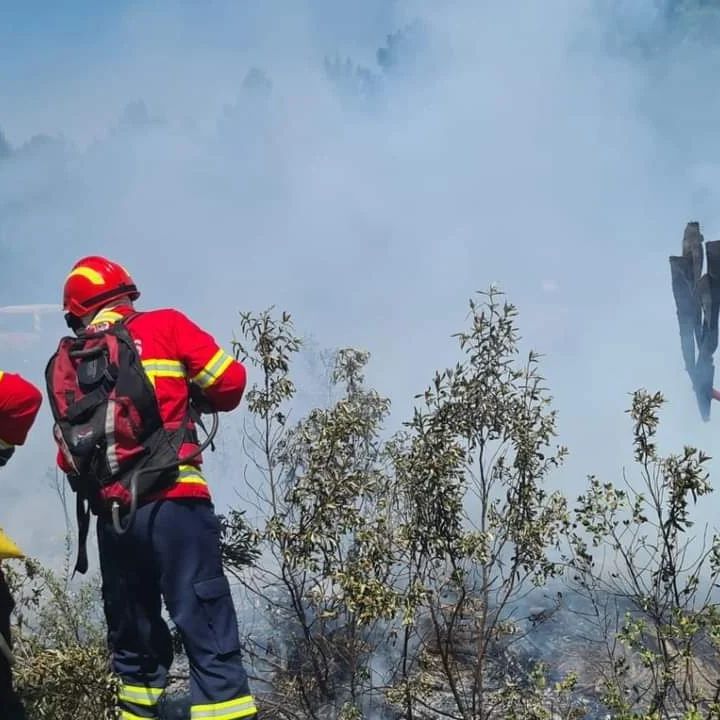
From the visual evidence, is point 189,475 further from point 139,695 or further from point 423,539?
point 423,539

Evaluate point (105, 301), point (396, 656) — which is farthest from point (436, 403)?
point (396, 656)

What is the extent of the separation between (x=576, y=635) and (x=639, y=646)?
2.54m

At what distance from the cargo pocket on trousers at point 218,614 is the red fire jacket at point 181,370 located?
0.27 m

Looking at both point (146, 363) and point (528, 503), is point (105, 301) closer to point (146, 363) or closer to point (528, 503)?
point (146, 363)

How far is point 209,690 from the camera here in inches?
90.9

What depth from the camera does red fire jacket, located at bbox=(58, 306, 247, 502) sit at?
2416 mm

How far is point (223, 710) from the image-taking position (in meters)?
2.28

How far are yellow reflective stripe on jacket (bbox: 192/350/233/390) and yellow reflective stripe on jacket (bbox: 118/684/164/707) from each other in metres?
0.97

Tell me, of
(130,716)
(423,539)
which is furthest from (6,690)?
(423,539)

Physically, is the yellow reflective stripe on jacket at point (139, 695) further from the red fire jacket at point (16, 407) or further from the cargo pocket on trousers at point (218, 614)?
the red fire jacket at point (16, 407)

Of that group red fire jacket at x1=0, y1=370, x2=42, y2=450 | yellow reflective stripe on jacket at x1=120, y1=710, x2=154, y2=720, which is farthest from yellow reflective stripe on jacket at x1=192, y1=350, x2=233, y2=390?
yellow reflective stripe on jacket at x1=120, y1=710, x2=154, y2=720

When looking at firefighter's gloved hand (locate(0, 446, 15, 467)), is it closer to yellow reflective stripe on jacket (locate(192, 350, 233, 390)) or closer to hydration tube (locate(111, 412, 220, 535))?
hydration tube (locate(111, 412, 220, 535))

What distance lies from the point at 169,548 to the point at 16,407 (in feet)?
1.99

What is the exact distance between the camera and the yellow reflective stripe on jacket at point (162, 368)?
2.39m
